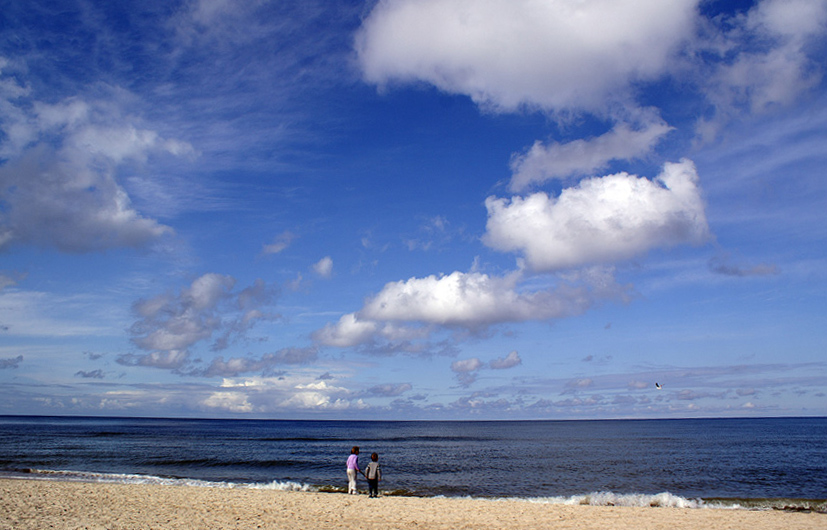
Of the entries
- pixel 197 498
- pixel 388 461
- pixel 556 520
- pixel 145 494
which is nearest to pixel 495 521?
pixel 556 520

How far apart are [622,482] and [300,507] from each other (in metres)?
25.0

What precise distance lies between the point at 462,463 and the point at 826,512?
30.1 m

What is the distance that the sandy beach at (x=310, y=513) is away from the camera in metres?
18.8

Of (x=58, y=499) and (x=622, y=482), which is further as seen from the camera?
(x=622, y=482)

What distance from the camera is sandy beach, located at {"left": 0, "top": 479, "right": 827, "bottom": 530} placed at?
18812 millimetres

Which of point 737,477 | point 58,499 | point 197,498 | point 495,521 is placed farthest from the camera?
point 737,477

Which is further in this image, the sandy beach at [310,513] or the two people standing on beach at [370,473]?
the two people standing on beach at [370,473]

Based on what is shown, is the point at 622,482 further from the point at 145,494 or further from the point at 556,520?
the point at 145,494

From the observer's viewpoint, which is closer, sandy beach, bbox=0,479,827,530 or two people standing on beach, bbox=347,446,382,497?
sandy beach, bbox=0,479,827,530

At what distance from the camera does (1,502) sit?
2112 centimetres

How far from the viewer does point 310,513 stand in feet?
69.8

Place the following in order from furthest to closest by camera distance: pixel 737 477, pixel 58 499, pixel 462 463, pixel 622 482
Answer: pixel 462 463
pixel 737 477
pixel 622 482
pixel 58 499

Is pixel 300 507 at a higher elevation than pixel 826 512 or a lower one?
higher

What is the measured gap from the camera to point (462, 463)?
1960 inches
